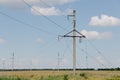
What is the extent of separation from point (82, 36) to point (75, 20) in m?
2.91

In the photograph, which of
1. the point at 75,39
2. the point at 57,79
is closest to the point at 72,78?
the point at 57,79

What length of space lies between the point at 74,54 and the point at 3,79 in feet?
42.7

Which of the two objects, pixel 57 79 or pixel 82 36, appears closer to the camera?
pixel 57 79

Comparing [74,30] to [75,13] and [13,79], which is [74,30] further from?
[13,79]

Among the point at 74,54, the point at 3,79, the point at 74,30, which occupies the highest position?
the point at 74,30

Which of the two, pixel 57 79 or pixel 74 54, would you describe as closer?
pixel 57 79

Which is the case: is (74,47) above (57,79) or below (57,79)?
above

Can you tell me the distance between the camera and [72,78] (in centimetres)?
4638

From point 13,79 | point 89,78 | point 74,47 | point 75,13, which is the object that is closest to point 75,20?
point 75,13

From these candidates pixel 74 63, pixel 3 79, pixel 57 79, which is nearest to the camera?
pixel 3 79

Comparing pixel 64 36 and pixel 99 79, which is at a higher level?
pixel 64 36

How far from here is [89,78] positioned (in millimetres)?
49594

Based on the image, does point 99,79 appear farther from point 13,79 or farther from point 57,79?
point 13,79

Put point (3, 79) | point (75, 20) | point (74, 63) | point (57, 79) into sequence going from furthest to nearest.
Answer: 1. point (75, 20)
2. point (74, 63)
3. point (57, 79)
4. point (3, 79)
